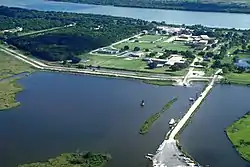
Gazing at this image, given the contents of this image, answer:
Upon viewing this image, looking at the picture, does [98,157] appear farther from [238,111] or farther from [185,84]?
[185,84]

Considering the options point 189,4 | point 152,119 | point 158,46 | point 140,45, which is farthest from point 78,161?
point 189,4

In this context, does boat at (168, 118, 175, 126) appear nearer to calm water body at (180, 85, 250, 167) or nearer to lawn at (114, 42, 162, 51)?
calm water body at (180, 85, 250, 167)

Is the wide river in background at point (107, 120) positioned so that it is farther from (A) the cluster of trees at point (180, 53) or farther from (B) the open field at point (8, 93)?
(A) the cluster of trees at point (180, 53)

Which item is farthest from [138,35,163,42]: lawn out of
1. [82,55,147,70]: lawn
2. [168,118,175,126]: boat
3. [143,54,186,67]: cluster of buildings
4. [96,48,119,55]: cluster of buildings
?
[168,118,175,126]: boat

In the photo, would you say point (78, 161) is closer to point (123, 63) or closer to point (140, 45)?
point (123, 63)

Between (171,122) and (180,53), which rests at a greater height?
(180,53)

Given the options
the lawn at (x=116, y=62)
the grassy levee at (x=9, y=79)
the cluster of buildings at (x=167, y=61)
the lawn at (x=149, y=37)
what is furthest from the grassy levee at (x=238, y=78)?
the grassy levee at (x=9, y=79)
